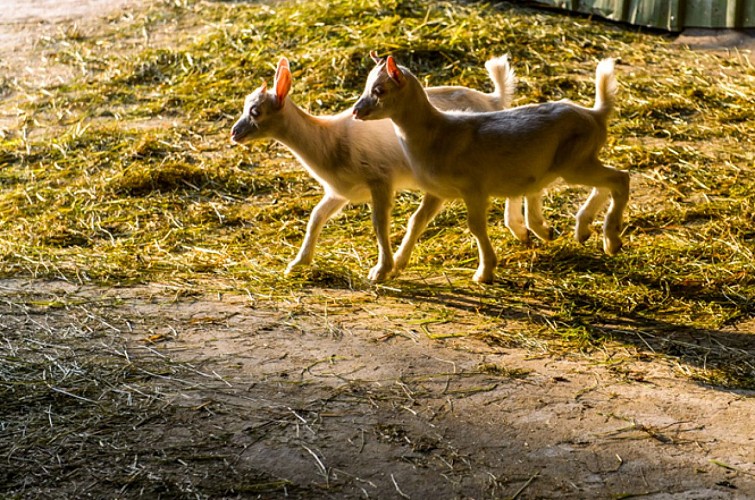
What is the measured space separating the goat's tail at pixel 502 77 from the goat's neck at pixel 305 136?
3.72 feet

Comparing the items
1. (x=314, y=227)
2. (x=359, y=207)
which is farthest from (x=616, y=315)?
(x=359, y=207)

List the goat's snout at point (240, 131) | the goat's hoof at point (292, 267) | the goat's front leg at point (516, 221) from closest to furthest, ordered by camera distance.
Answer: the goat's snout at point (240, 131)
the goat's hoof at point (292, 267)
the goat's front leg at point (516, 221)

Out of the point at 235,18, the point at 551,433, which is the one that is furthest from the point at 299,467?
the point at 235,18

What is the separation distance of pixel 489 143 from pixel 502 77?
38.5 inches

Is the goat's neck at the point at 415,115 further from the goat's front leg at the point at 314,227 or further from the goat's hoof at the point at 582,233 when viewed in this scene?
Result: the goat's hoof at the point at 582,233

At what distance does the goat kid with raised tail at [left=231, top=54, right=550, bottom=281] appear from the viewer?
275 inches

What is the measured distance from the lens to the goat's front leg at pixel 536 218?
718 cm

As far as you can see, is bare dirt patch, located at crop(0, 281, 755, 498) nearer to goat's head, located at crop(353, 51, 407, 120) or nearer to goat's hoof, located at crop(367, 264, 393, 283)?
goat's hoof, located at crop(367, 264, 393, 283)

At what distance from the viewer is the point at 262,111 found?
6.98 m

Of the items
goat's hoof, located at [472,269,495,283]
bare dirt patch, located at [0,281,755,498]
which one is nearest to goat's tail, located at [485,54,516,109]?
goat's hoof, located at [472,269,495,283]

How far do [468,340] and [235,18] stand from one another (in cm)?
761

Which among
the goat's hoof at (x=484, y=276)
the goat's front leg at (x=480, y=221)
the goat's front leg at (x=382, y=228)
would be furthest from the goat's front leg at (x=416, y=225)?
the goat's hoof at (x=484, y=276)

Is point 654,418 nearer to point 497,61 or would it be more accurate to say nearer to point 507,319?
point 507,319

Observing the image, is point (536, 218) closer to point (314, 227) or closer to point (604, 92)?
point (604, 92)
